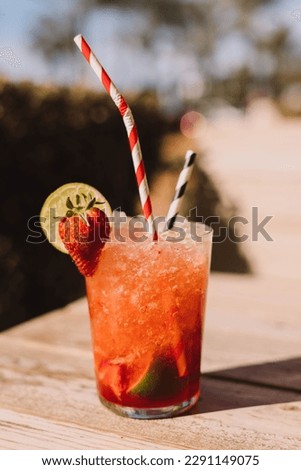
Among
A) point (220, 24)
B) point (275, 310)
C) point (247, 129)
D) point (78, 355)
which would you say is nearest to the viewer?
point (78, 355)

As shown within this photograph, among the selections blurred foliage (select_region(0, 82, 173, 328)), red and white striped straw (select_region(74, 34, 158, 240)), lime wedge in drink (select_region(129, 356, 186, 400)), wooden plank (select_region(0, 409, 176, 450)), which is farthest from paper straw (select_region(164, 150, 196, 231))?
blurred foliage (select_region(0, 82, 173, 328))

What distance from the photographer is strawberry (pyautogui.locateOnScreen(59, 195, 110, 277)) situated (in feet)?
2.77

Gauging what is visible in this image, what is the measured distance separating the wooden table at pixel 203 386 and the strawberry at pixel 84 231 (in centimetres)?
24

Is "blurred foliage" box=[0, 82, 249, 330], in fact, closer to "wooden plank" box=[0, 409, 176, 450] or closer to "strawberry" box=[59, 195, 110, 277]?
"strawberry" box=[59, 195, 110, 277]

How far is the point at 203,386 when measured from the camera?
996 mm

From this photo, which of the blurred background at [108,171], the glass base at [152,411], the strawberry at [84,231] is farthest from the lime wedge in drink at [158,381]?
the blurred background at [108,171]

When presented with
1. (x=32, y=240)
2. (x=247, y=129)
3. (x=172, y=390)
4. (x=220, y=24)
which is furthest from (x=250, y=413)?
(x=220, y=24)

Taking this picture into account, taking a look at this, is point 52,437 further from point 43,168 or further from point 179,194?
point 43,168

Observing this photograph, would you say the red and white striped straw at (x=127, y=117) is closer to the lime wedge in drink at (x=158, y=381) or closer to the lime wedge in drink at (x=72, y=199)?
the lime wedge in drink at (x=72, y=199)

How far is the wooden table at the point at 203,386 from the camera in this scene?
82 cm

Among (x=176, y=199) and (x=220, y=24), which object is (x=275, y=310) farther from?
(x=220, y=24)

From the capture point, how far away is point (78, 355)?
1.13 m

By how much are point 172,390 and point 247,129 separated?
2.96m

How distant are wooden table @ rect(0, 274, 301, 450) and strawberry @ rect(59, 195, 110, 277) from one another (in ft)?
0.79
